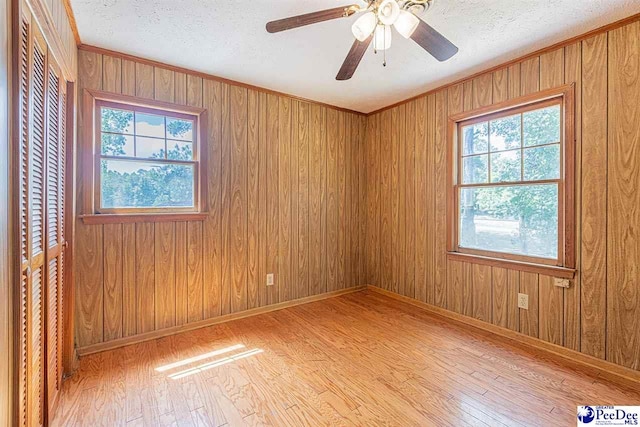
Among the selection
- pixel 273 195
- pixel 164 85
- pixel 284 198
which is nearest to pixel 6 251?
pixel 164 85

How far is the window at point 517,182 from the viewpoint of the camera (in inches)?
92.5

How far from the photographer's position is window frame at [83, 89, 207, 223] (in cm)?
236

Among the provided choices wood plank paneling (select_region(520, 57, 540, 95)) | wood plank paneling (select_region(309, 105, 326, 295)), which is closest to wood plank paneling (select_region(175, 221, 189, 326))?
wood plank paneling (select_region(309, 105, 326, 295))

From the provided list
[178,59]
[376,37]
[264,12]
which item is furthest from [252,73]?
[376,37]

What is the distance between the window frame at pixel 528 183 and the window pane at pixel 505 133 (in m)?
0.05

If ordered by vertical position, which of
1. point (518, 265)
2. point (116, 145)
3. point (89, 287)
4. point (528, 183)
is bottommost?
point (89, 287)

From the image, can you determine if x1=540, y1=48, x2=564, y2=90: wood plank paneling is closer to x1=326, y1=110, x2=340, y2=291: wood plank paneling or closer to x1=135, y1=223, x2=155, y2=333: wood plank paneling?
x1=326, y1=110, x2=340, y2=291: wood plank paneling

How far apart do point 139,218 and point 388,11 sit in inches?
93.5

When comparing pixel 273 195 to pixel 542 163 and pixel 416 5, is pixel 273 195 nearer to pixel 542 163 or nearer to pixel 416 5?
pixel 416 5

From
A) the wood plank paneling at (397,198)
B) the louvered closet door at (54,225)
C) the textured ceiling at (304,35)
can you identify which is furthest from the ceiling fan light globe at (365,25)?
the wood plank paneling at (397,198)

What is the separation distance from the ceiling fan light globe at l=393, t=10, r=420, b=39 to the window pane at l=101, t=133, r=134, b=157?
228 centimetres

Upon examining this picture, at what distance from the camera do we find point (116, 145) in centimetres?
249

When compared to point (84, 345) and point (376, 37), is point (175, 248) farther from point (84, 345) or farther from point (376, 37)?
point (376, 37)

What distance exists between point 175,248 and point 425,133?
2.82 m
